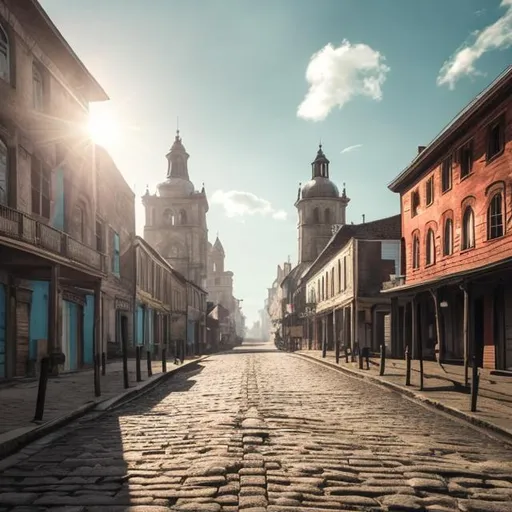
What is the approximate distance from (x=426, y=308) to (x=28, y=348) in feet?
56.1

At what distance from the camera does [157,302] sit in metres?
37.2

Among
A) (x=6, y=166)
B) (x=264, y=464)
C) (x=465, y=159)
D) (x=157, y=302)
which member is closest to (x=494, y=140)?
(x=465, y=159)

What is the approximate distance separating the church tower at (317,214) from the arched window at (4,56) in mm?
52020

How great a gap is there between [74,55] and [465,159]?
548 inches

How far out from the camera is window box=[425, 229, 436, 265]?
910 inches

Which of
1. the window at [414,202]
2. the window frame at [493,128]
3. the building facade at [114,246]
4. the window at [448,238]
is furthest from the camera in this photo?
the window at [414,202]

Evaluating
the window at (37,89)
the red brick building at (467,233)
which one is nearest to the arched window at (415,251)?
the red brick building at (467,233)

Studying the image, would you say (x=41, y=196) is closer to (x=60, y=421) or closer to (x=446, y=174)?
(x=60, y=421)

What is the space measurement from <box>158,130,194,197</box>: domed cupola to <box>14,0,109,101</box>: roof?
173 ft

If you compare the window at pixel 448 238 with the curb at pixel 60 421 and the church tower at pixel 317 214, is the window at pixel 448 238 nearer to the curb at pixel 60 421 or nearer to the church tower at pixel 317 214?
the curb at pixel 60 421

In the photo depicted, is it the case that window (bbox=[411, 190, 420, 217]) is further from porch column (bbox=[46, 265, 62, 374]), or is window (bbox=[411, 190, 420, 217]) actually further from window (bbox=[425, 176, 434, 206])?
porch column (bbox=[46, 265, 62, 374])

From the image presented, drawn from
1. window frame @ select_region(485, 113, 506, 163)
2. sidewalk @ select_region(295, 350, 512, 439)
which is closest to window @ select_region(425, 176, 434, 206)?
window frame @ select_region(485, 113, 506, 163)

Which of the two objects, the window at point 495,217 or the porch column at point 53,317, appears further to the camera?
the window at point 495,217

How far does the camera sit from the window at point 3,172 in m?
14.3
